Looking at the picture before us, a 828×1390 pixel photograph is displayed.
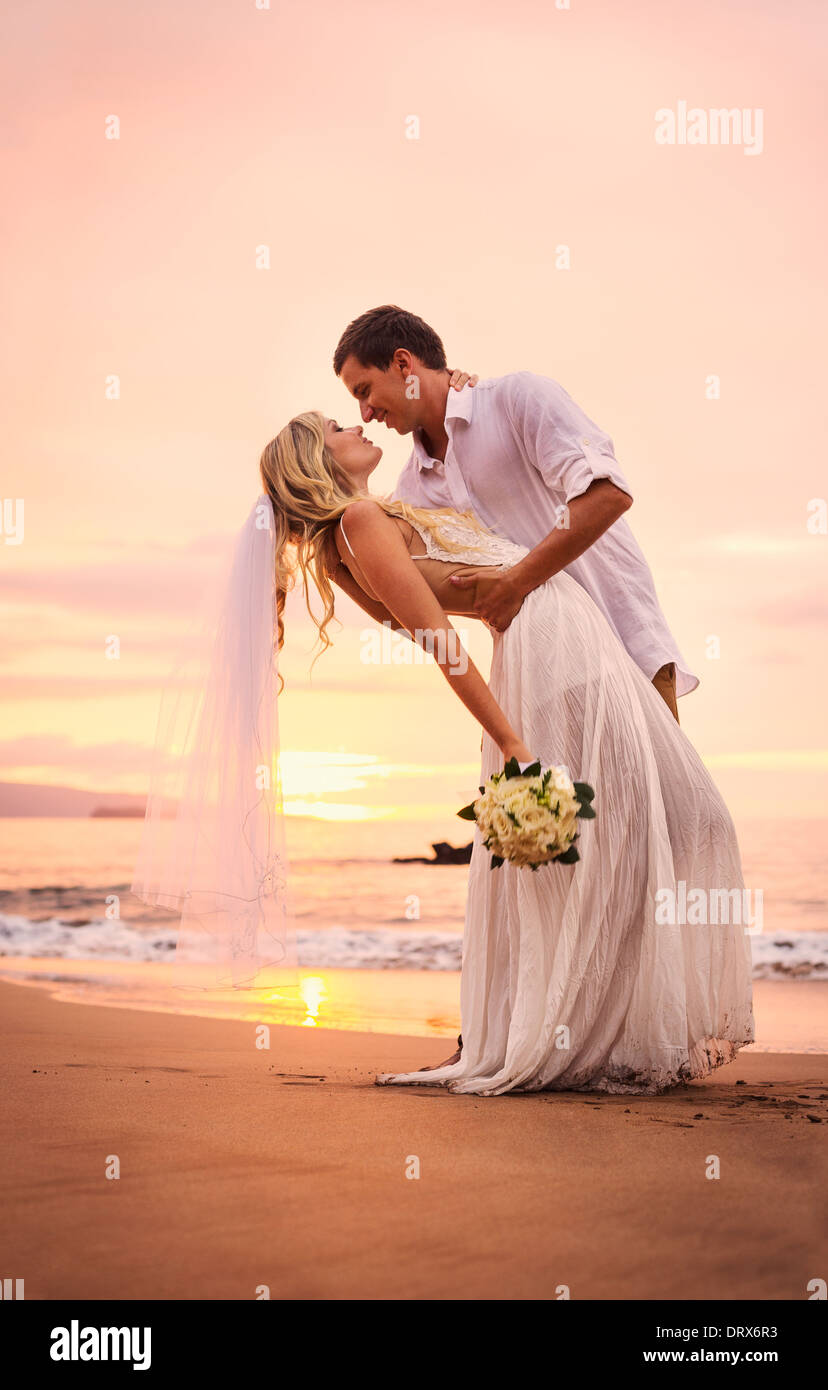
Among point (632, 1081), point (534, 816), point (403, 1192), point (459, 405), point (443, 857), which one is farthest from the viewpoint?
point (443, 857)

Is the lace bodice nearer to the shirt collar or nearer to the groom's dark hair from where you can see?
the shirt collar

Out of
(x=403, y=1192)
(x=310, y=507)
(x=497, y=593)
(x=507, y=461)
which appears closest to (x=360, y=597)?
(x=310, y=507)

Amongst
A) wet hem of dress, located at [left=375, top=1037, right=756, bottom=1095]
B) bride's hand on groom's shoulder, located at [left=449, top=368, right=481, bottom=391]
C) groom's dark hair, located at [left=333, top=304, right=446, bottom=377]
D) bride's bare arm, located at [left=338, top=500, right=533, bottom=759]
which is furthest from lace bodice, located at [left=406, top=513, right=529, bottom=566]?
wet hem of dress, located at [left=375, top=1037, right=756, bottom=1095]

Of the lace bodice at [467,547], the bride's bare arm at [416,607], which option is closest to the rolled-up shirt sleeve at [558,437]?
the lace bodice at [467,547]

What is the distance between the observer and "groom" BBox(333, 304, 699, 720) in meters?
3.97

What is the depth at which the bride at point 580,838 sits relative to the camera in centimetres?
376

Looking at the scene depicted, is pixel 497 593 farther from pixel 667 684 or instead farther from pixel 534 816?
pixel 534 816

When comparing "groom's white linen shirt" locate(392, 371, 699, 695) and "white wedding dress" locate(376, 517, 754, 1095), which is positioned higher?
"groom's white linen shirt" locate(392, 371, 699, 695)

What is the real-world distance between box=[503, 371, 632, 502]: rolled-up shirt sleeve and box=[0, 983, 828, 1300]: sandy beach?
2.02 meters

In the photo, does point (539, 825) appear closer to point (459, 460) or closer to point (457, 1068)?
point (457, 1068)

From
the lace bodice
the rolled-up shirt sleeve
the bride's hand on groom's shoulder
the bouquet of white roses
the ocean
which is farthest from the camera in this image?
the ocean

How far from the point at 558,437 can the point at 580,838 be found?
1386 mm

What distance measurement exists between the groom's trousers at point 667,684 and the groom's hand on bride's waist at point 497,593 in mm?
675

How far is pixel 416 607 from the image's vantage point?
3.90 m
